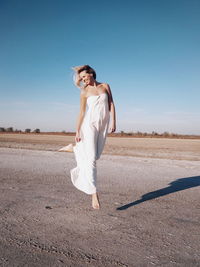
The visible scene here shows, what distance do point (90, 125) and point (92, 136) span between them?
16 cm

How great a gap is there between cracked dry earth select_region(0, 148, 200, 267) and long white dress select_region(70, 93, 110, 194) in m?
0.37

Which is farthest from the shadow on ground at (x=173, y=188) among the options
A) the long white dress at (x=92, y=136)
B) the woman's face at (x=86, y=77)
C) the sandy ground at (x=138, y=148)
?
the sandy ground at (x=138, y=148)

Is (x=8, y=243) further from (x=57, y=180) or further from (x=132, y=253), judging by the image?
(x=57, y=180)

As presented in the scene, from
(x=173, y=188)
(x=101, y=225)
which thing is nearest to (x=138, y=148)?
(x=173, y=188)

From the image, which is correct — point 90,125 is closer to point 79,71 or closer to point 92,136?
point 92,136

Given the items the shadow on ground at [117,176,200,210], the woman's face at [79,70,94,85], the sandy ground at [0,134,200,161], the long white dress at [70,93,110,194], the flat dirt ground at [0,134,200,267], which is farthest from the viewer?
the sandy ground at [0,134,200,161]

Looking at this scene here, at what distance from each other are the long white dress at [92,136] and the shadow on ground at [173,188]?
606 millimetres

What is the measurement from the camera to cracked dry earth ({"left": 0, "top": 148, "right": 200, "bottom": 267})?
2086 millimetres

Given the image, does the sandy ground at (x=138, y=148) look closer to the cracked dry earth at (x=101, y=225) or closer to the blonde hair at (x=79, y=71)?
the cracked dry earth at (x=101, y=225)

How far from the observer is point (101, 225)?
280cm

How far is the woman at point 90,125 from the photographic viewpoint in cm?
353

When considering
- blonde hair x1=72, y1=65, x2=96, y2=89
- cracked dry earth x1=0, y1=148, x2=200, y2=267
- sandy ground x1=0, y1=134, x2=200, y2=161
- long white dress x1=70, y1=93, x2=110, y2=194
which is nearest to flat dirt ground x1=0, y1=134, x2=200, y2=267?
cracked dry earth x1=0, y1=148, x2=200, y2=267

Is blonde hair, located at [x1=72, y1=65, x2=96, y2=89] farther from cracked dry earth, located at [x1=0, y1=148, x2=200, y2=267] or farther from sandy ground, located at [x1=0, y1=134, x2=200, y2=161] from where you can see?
sandy ground, located at [x1=0, y1=134, x2=200, y2=161]

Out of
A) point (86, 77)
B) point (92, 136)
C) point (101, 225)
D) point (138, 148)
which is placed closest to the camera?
point (101, 225)
